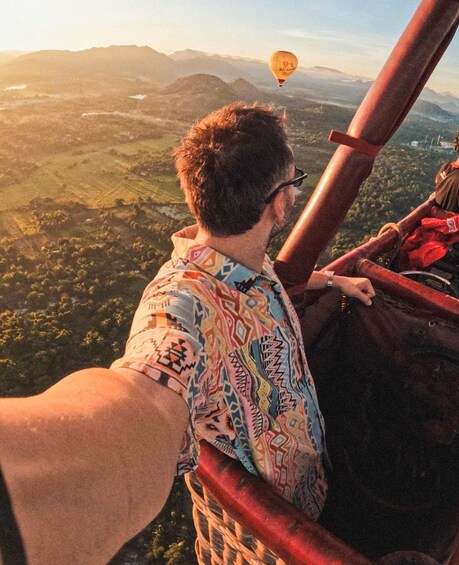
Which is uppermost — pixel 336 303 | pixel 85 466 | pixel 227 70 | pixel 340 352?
pixel 227 70

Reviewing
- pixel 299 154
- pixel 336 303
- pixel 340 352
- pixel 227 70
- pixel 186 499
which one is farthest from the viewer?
pixel 227 70

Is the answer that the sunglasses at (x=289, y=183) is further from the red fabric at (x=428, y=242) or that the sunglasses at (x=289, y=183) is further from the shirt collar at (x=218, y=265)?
the red fabric at (x=428, y=242)

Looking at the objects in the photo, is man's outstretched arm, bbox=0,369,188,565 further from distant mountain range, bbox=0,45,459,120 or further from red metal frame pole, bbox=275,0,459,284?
distant mountain range, bbox=0,45,459,120

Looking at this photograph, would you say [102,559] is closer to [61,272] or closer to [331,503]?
[331,503]

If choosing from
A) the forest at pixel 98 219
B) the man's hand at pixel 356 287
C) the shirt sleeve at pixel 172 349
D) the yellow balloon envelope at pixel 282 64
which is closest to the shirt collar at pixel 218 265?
the shirt sleeve at pixel 172 349

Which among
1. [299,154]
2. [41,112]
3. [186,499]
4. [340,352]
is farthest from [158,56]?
[340,352]

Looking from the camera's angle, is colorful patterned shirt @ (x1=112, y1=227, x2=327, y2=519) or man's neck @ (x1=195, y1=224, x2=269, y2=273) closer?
colorful patterned shirt @ (x1=112, y1=227, x2=327, y2=519)

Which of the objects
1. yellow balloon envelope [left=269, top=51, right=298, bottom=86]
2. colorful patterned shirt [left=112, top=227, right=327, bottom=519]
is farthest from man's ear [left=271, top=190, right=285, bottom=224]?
yellow balloon envelope [left=269, top=51, right=298, bottom=86]

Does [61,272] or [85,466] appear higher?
[85,466]
